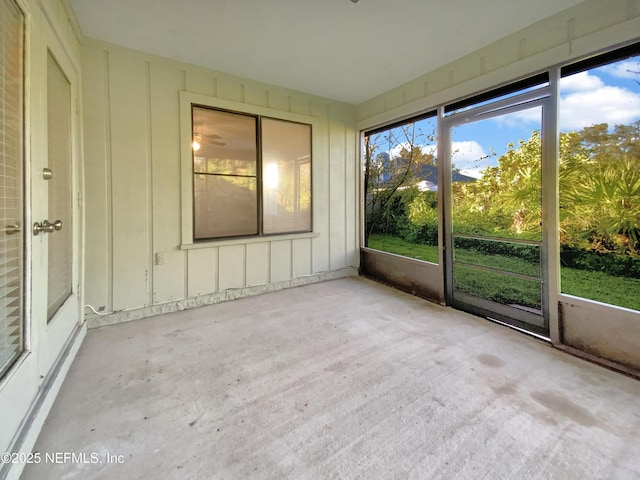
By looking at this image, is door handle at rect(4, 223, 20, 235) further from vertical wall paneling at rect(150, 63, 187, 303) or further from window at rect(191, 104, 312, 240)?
window at rect(191, 104, 312, 240)

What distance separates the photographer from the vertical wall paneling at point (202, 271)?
3430mm

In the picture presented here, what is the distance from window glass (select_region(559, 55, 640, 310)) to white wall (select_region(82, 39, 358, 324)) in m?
3.08

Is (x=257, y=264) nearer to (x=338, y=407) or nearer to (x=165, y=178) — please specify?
(x=165, y=178)

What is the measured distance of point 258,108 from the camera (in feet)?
12.4

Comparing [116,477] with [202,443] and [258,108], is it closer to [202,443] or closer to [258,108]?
Answer: [202,443]

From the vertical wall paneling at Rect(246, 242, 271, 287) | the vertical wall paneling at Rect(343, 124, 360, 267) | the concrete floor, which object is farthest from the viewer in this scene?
the vertical wall paneling at Rect(343, 124, 360, 267)

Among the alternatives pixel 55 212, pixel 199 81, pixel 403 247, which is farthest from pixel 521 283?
pixel 199 81

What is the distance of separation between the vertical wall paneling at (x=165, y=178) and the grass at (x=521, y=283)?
9.79 ft

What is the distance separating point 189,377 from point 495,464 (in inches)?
73.3

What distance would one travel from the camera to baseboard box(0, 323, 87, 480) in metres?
1.26

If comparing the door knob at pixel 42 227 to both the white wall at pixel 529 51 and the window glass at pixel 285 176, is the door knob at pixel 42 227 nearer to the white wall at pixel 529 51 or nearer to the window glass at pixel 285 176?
the window glass at pixel 285 176

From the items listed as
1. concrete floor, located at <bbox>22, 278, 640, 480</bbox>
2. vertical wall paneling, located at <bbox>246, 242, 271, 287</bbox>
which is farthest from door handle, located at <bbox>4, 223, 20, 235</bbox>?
vertical wall paneling, located at <bbox>246, 242, 271, 287</bbox>

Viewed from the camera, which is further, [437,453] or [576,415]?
[576,415]

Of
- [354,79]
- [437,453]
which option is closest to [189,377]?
[437,453]
